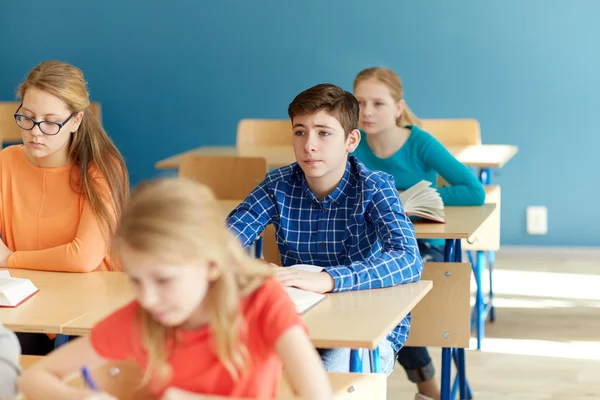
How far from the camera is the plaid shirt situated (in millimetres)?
2471

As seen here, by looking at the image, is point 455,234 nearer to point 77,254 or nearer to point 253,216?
point 253,216

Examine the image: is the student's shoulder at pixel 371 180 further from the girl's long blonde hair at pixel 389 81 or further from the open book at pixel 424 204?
the girl's long blonde hair at pixel 389 81

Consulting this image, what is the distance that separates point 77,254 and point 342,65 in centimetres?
354

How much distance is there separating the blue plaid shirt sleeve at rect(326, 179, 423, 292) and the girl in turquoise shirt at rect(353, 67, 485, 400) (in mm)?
977

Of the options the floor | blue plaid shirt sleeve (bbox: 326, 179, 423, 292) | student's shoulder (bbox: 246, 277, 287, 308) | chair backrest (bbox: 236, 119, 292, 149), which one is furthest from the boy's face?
chair backrest (bbox: 236, 119, 292, 149)

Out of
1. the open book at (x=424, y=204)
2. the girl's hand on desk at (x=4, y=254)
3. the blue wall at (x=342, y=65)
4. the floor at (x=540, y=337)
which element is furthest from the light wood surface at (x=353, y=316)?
the blue wall at (x=342, y=65)

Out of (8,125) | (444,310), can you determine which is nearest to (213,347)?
(444,310)

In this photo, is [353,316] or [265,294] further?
[353,316]

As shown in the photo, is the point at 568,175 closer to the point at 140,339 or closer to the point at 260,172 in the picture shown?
the point at 260,172

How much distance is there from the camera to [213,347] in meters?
1.49

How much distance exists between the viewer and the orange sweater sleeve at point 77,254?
2545 mm

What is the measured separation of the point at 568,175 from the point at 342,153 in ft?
11.2

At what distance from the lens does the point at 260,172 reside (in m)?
3.85

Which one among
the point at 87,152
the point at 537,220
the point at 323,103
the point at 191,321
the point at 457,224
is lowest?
the point at 537,220
